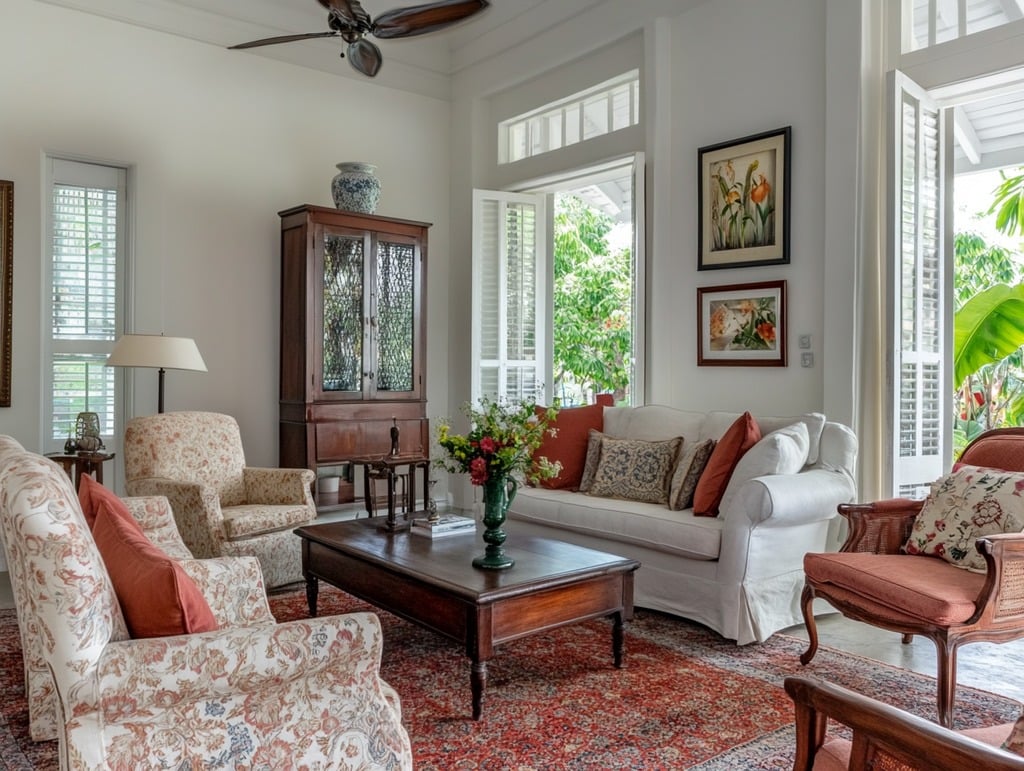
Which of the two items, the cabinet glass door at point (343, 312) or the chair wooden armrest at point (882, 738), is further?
the cabinet glass door at point (343, 312)

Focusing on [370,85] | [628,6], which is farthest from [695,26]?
[370,85]

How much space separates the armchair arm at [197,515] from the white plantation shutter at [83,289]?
4.28 ft

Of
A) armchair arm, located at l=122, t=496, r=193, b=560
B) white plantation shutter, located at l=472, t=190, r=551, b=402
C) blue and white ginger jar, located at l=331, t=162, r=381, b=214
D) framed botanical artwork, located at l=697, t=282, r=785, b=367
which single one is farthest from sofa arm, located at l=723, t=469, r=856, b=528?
blue and white ginger jar, located at l=331, t=162, r=381, b=214

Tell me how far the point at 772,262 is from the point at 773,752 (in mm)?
2816

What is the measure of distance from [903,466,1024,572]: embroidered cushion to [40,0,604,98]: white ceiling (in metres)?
3.67

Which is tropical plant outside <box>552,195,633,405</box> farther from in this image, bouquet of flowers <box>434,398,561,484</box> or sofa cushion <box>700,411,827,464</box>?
bouquet of flowers <box>434,398,561,484</box>

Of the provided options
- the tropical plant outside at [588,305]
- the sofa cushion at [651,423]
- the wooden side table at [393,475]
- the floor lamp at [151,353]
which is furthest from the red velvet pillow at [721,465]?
the tropical plant outside at [588,305]

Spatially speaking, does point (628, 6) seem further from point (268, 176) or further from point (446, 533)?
point (446, 533)

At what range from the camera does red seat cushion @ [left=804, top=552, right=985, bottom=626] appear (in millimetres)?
2547

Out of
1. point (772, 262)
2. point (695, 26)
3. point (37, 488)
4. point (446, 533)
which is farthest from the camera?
point (695, 26)

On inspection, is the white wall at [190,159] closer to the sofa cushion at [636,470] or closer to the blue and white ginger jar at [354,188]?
the blue and white ginger jar at [354,188]

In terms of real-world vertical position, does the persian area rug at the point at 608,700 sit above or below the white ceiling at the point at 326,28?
below

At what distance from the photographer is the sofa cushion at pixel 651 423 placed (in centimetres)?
430

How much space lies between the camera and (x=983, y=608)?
2.54 metres
